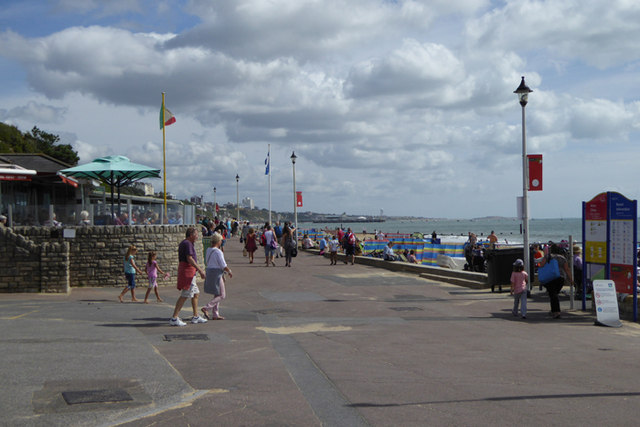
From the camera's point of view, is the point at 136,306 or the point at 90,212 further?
the point at 90,212

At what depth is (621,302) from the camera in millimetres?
14625

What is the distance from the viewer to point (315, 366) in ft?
28.6

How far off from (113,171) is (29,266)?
4.03m

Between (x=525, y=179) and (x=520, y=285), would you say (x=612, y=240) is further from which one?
(x=525, y=179)

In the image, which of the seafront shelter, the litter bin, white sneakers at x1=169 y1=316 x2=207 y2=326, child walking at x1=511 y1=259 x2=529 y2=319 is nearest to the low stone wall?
the seafront shelter

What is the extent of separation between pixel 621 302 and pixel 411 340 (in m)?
6.42

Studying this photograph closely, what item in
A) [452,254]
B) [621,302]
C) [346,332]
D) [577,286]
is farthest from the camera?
[452,254]

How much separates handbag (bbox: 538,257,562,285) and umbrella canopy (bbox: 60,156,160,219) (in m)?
13.2

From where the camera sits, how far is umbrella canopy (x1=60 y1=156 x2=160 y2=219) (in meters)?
20.9

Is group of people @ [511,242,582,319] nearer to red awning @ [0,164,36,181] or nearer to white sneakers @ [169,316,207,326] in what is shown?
white sneakers @ [169,316,207,326]

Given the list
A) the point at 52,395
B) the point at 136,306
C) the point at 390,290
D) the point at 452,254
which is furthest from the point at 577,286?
the point at 452,254

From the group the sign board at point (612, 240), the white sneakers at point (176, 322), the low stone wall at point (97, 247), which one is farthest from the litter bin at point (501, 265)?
the low stone wall at point (97, 247)

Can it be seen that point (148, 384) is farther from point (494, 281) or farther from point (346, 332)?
point (494, 281)

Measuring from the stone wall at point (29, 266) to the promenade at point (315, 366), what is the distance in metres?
2.94
